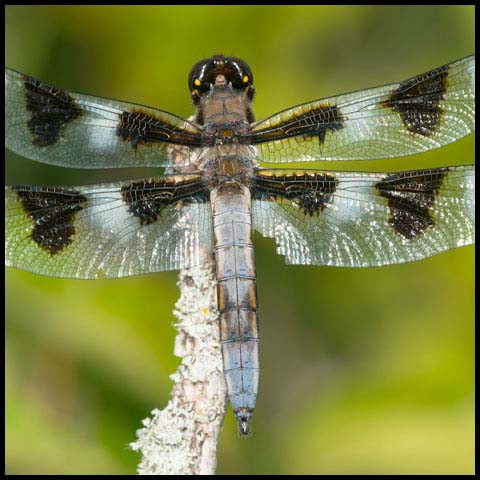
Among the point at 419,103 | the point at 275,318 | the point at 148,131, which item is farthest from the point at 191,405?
the point at 419,103

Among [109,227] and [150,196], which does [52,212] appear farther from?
[150,196]

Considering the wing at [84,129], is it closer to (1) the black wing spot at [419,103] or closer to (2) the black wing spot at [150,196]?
(2) the black wing spot at [150,196]

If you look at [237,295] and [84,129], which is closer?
[237,295]

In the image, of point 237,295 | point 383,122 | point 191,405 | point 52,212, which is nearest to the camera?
point 191,405

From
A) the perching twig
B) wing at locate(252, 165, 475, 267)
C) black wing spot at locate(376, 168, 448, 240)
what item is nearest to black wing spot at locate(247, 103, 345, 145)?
wing at locate(252, 165, 475, 267)

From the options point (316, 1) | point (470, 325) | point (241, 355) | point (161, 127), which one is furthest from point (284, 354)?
point (316, 1)
